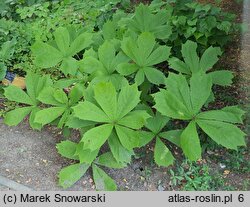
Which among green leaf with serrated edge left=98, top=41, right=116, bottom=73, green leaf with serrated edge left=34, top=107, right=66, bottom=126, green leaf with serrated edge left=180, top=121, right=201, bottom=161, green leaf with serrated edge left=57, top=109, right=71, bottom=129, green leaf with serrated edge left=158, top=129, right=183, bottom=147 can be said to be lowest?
green leaf with serrated edge left=158, top=129, right=183, bottom=147

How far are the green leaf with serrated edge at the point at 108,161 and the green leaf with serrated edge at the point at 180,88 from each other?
→ 0.54 m

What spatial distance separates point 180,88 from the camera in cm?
215

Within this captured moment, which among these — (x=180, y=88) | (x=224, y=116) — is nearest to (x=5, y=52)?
(x=180, y=88)

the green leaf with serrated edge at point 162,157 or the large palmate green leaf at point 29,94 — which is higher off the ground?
the large palmate green leaf at point 29,94

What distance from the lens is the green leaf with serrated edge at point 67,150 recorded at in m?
2.29

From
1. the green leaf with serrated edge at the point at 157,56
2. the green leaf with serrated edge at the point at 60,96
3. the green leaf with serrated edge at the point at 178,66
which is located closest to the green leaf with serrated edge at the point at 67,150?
the green leaf with serrated edge at the point at 60,96

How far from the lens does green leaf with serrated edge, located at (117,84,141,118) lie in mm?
2088

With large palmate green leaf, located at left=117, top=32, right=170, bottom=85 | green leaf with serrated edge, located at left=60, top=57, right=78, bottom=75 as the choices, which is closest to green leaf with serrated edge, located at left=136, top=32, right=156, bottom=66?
large palmate green leaf, located at left=117, top=32, right=170, bottom=85

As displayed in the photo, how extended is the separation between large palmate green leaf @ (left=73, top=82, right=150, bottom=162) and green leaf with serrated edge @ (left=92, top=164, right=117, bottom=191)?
16cm

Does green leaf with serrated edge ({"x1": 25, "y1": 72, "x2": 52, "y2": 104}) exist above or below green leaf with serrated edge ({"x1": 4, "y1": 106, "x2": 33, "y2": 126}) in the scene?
above

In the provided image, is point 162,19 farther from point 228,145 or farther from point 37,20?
point 37,20

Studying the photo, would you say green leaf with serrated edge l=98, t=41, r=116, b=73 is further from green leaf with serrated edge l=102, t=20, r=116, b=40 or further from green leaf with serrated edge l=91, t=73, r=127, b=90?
green leaf with serrated edge l=102, t=20, r=116, b=40

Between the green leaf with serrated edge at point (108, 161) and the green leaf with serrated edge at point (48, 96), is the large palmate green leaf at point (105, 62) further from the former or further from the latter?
the green leaf with serrated edge at point (108, 161)

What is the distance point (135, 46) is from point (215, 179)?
978 mm
